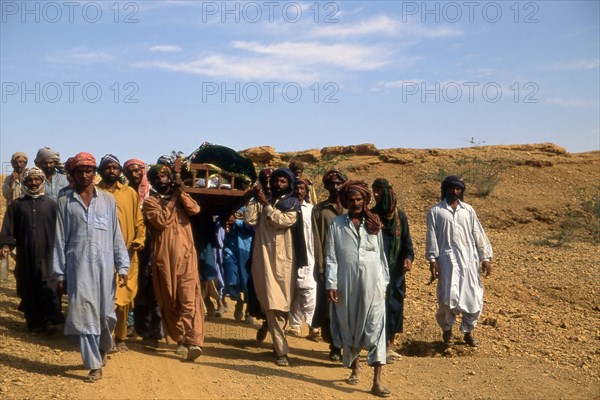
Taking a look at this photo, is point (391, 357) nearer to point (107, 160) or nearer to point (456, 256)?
point (456, 256)

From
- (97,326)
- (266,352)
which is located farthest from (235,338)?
(97,326)

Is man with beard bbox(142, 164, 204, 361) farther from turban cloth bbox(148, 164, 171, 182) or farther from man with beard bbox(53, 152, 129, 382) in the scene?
man with beard bbox(53, 152, 129, 382)

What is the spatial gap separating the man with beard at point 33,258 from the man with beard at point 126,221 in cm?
115

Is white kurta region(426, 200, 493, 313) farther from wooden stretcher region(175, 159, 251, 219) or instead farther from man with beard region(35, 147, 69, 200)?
man with beard region(35, 147, 69, 200)

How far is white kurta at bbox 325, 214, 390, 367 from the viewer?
6.47 meters

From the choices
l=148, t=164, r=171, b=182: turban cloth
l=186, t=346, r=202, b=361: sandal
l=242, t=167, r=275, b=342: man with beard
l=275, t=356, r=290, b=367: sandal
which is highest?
l=148, t=164, r=171, b=182: turban cloth

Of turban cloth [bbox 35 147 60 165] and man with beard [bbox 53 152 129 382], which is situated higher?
turban cloth [bbox 35 147 60 165]

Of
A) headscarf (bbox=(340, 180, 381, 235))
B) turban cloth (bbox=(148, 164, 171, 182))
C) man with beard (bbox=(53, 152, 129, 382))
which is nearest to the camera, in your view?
man with beard (bbox=(53, 152, 129, 382))

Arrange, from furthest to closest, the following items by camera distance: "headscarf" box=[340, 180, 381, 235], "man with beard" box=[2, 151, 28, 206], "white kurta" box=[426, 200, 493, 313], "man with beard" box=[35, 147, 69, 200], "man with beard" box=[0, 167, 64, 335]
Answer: "man with beard" box=[2, 151, 28, 206], "man with beard" box=[35, 147, 69, 200], "white kurta" box=[426, 200, 493, 313], "man with beard" box=[0, 167, 64, 335], "headscarf" box=[340, 180, 381, 235]

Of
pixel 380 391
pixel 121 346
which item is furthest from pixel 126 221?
pixel 380 391

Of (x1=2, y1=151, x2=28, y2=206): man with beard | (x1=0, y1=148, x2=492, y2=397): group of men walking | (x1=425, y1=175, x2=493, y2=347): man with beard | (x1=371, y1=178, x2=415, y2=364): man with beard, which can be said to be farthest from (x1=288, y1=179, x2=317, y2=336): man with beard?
(x1=2, y1=151, x2=28, y2=206): man with beard

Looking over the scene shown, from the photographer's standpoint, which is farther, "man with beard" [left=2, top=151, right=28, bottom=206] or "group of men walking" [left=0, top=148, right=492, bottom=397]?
"man with beard" [left=2, top=151, right=28, bottom=206]

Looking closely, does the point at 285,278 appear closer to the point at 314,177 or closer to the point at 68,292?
the point at 68,292

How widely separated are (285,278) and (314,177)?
18.2 meters
